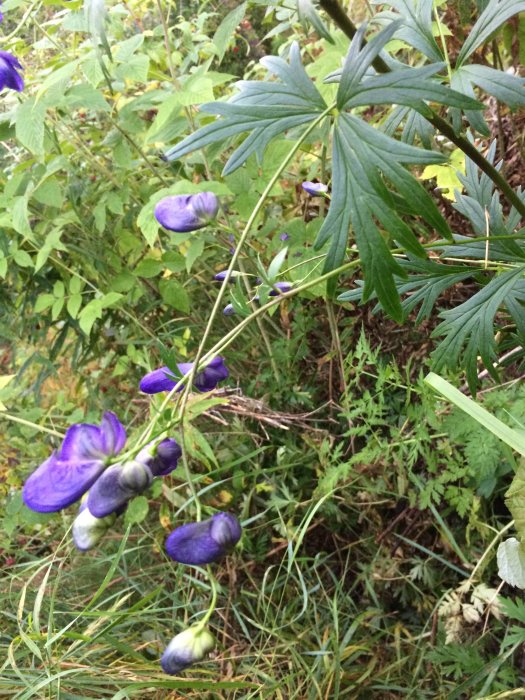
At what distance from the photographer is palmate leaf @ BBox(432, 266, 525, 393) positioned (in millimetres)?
714

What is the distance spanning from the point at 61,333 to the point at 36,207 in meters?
0.33

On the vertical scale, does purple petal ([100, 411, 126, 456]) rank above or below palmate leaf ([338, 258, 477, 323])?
below

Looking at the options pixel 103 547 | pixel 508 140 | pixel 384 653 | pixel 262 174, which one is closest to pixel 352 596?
pixel 384 653

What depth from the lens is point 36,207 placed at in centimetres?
160

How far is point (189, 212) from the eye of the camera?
0.82 m

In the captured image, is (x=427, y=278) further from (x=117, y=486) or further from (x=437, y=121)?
(x=117, y=486)

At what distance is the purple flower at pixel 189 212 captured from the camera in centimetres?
81

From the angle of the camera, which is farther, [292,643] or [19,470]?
[19,470]

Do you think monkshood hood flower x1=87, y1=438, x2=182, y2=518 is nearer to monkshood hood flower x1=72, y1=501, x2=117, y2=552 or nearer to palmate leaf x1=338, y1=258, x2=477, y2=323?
monkshood hood flower x1=72, y1=501, x2=117, y2=552

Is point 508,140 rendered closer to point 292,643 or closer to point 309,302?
point 309,302

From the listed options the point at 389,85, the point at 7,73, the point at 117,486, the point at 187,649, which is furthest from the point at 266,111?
the point at 7,73

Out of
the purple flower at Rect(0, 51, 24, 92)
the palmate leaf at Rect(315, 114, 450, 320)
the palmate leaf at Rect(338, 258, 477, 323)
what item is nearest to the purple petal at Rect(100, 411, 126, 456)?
the palmate leaf at Rect(315, 114, 450, 320)

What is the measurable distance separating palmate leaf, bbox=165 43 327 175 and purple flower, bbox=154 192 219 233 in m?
0.22

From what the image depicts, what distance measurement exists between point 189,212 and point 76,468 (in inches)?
15.5
